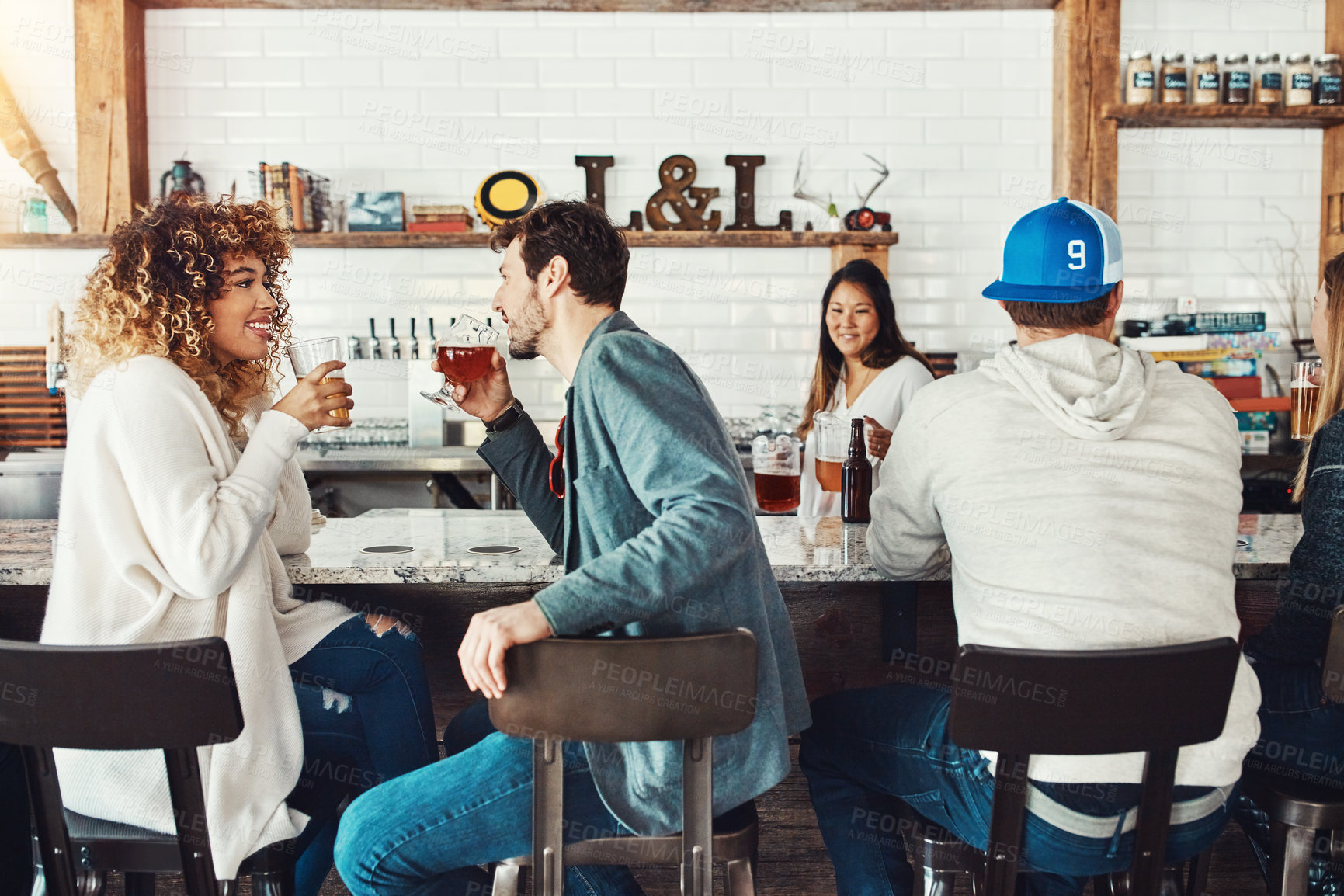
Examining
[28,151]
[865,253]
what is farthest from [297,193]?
[865,253]

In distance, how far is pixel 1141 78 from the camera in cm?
465

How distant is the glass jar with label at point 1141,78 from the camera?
4648 millimetres

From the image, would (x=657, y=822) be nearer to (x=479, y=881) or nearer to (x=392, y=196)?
(x=479, y=881)

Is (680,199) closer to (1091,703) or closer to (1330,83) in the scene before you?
(1330,83)

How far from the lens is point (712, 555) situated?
4.21ft

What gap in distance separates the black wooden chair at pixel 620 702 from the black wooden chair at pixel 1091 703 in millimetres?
272

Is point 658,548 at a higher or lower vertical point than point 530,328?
lower

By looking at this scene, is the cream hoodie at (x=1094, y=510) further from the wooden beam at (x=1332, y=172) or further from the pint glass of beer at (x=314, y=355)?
the wooden beam at (x=1332, y=172)

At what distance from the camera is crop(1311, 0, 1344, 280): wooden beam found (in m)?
4.84

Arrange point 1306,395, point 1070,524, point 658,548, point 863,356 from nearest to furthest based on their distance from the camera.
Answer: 1. point 658,548
2. point 1070,524
3. point 1306,395
4. point 863,356

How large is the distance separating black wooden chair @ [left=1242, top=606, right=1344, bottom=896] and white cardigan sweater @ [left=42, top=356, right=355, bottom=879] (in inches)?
58.8

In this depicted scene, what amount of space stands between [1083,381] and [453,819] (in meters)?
1.08

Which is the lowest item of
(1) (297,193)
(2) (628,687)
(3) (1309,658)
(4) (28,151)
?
(3) (1309,658)

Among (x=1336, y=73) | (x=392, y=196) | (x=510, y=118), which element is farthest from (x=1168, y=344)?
(x=392, y=196)
